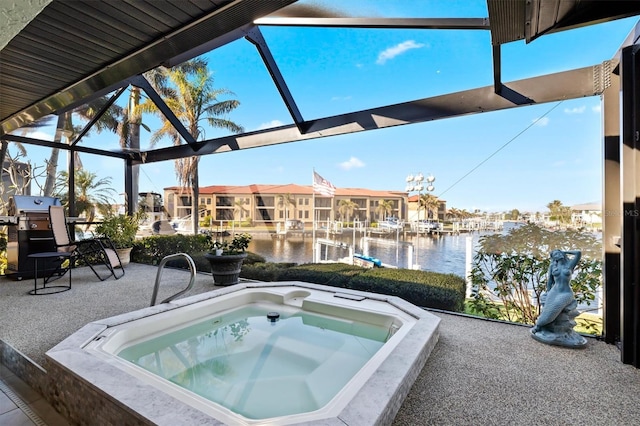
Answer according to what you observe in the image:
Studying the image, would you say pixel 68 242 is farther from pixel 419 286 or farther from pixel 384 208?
pixel 419 286

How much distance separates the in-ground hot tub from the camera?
177 centimetres

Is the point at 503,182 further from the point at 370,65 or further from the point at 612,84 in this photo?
the point at 370,65

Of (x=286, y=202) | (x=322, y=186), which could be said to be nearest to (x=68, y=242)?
(x=286, y=202)

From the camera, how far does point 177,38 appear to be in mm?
2676

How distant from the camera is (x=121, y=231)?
7.17m

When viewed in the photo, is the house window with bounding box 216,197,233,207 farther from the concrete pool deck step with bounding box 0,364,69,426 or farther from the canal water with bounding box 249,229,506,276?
the concrete pool deck step with bounding box 0,364,69,426

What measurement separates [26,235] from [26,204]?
580 millimetres

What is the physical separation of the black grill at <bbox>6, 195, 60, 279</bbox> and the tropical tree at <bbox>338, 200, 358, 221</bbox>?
5496 mm

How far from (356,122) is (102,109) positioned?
458cm

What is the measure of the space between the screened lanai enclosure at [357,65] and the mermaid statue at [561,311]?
1.04 feet

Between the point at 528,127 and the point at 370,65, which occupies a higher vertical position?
the point at 370,65

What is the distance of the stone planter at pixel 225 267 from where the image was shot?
208 inches

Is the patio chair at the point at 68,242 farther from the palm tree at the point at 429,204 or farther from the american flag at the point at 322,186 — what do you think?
the palm tree at the point at 429,204

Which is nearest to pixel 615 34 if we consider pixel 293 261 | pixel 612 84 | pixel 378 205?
pixel 612 84
